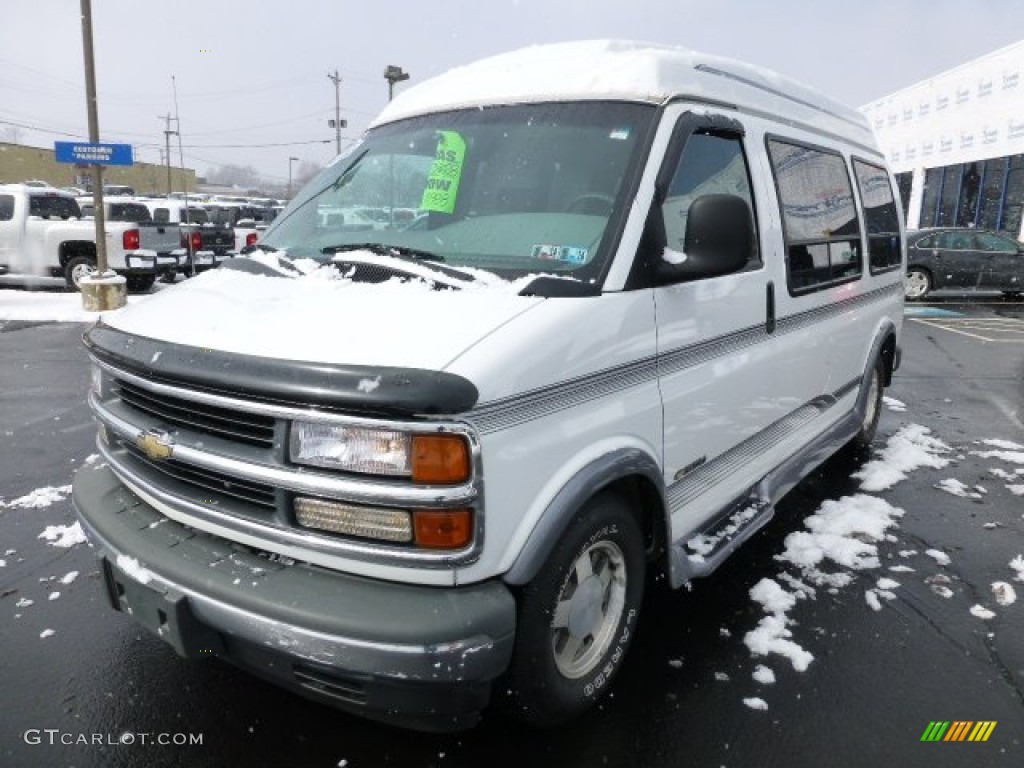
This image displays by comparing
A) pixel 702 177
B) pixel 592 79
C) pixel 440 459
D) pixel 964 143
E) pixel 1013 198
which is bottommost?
pixel 440 459

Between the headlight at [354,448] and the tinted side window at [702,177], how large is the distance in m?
1.30

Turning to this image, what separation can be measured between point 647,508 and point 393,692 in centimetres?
119

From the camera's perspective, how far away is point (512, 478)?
2055 millimetres

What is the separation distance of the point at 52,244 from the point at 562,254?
616 inches

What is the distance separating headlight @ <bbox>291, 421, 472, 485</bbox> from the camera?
1.93m

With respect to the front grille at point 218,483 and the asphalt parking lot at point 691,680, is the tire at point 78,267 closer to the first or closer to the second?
the asphalt parking lot at point 691,680

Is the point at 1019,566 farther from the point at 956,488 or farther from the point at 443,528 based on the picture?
the point at 443,528

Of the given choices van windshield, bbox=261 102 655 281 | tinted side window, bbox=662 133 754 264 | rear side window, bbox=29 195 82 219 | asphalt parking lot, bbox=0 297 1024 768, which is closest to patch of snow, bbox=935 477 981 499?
asphalt parking lot, bbox=0 297 1024 768

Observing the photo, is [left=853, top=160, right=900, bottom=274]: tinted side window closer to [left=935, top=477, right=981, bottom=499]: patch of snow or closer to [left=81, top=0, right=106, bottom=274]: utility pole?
[left=935, top=477, right=981, bottom=499]: patch of snow

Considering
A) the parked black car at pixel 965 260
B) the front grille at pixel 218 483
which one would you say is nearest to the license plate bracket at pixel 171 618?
the front grille at pixel 218 483

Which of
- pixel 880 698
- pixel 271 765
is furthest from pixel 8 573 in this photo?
pixel 880 698

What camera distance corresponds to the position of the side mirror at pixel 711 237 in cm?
253

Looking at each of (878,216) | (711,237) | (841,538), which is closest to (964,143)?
(878,216)

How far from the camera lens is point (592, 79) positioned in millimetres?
2893
